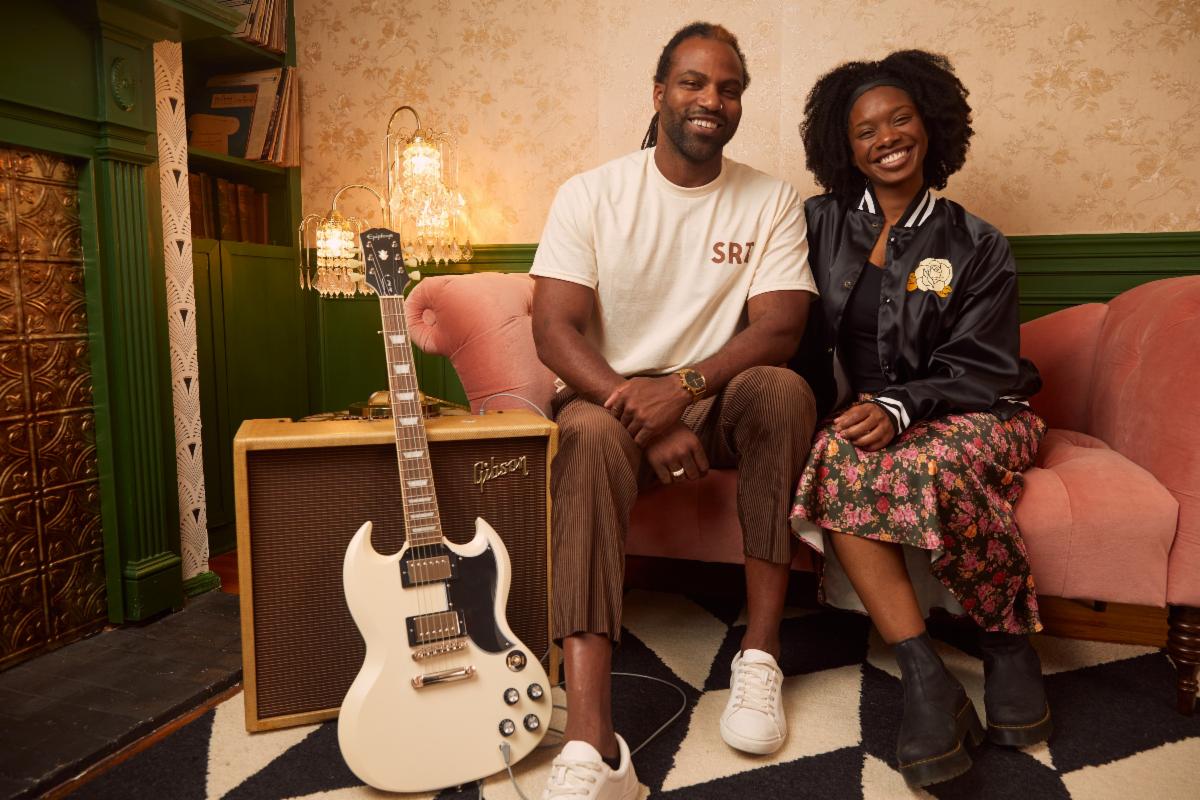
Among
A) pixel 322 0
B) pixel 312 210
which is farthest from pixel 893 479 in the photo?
pixel 322 0

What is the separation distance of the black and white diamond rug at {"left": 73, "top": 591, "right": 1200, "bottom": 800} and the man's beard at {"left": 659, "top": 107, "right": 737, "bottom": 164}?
1.00 meters

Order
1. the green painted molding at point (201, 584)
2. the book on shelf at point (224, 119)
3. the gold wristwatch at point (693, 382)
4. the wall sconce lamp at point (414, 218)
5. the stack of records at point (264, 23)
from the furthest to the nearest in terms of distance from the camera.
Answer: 1. the book on shelf at point (224, 119)
2. the stack of records at point (264, 23)
3. the wall sconce lamp at point (414, 218)
4. the green painted molding at point (201, 584)
5. the gold wristwatch at point (693, 382)

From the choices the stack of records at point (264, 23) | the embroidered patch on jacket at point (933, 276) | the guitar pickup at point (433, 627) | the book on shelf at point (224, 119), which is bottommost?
the guitar pickup at point (433, 627)

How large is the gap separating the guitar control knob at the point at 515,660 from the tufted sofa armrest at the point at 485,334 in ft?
2.10

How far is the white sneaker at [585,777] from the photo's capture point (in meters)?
1.10

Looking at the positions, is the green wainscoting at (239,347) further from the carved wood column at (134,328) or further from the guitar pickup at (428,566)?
the guitar pickup at (428,566)

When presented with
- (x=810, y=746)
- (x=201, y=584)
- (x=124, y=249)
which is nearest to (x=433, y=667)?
(x=810, y=746)

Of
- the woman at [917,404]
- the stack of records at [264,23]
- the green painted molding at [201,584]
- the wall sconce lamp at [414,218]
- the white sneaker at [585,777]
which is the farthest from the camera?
the stack of records at [264,23]

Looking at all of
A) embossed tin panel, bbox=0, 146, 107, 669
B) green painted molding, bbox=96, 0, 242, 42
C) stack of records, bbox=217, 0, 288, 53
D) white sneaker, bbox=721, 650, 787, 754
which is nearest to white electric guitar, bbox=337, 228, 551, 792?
white sneaker, bbox=721, 650, 787, 754

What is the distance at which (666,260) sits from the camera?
1.60m

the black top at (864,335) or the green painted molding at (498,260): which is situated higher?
the green painted molding at (498,260)

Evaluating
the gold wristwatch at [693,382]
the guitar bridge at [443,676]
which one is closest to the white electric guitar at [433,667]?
the guitar bridge at [443,676]

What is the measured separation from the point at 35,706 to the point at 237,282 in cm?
138

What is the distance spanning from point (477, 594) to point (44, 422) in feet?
3.59
